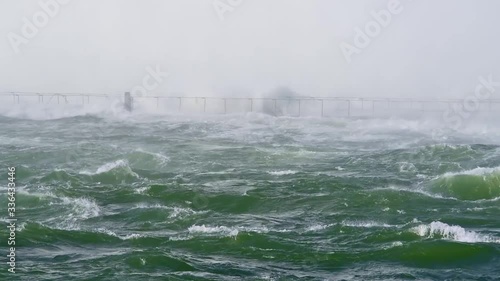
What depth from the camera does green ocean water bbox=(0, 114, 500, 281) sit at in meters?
15.6

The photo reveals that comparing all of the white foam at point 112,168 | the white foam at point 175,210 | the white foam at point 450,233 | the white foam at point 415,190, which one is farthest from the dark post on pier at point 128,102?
the white foam at point 450,233

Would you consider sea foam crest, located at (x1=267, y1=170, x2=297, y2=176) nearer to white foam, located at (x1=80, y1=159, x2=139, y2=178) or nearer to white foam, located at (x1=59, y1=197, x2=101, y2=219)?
white foam, located at (x1=80, y1=159, x2=139, y2=178)

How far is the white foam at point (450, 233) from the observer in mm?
17500

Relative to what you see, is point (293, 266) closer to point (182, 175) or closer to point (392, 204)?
point (392, 204)

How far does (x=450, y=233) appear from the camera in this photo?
18.0 metres

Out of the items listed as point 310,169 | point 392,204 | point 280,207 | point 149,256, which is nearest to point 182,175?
point 310,169

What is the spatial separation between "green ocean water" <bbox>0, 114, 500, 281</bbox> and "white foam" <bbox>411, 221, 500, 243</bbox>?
52 mm

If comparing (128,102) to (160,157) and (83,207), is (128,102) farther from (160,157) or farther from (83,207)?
(83,207)

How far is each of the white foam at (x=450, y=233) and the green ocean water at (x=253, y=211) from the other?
0.05 m

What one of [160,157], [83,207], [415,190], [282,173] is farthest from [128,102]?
[415,190]

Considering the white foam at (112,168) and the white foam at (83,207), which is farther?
the white foam at (112,168)

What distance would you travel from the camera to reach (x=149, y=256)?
1591cm

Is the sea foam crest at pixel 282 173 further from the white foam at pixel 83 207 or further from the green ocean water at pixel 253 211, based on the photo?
the white foam at pixel 83 207

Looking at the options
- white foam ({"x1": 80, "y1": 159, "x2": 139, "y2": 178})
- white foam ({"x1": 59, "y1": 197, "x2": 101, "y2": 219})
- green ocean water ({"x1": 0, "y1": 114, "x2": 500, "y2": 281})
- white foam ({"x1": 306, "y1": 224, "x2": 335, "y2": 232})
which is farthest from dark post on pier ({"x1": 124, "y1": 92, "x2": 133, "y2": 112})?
white foam ({"x1": 306, "y1": 224, "x2": 335, "y2": 232})
